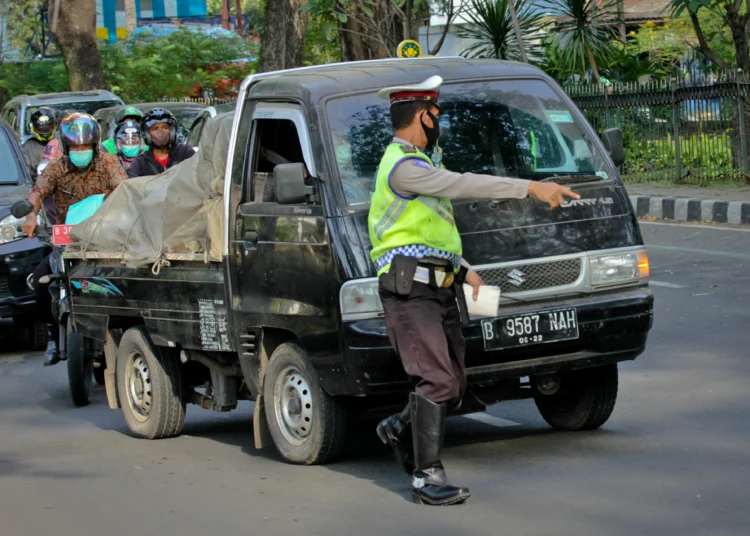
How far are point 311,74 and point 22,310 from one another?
19.3 ft

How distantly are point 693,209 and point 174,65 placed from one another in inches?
769

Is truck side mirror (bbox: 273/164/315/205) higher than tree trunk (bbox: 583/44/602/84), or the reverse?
tree trunk (bbox: 583/44/602/84)

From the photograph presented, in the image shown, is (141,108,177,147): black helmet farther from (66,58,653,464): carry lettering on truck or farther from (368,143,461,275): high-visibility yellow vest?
(368,143,461,275): high-visibility yellow vest

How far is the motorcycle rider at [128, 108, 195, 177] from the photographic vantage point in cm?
1026

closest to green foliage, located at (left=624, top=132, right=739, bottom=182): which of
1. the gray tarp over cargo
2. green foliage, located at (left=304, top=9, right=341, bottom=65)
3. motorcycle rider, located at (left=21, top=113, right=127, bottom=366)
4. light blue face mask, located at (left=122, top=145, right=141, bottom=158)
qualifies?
green foliage, located at (left=304, top=9, right=341, bottom=65)

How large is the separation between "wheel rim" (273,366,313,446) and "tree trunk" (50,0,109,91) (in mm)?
23796

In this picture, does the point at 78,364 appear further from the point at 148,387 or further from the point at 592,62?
the point at 592,62

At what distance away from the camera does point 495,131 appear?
6.83 m

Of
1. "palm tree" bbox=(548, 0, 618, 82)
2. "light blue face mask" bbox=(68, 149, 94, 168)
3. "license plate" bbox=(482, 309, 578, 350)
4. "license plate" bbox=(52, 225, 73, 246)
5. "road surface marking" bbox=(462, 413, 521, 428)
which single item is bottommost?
"road surface marking" bbox=(462, 413, 521, 428)

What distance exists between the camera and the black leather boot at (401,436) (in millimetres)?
5891

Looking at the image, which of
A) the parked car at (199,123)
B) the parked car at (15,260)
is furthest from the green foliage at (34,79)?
the parked car at (15,260)

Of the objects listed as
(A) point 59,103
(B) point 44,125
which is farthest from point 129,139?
(A) point 59,103

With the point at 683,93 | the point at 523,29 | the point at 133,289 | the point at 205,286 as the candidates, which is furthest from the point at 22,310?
the point at 523,29

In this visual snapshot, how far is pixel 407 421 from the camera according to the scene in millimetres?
5840
